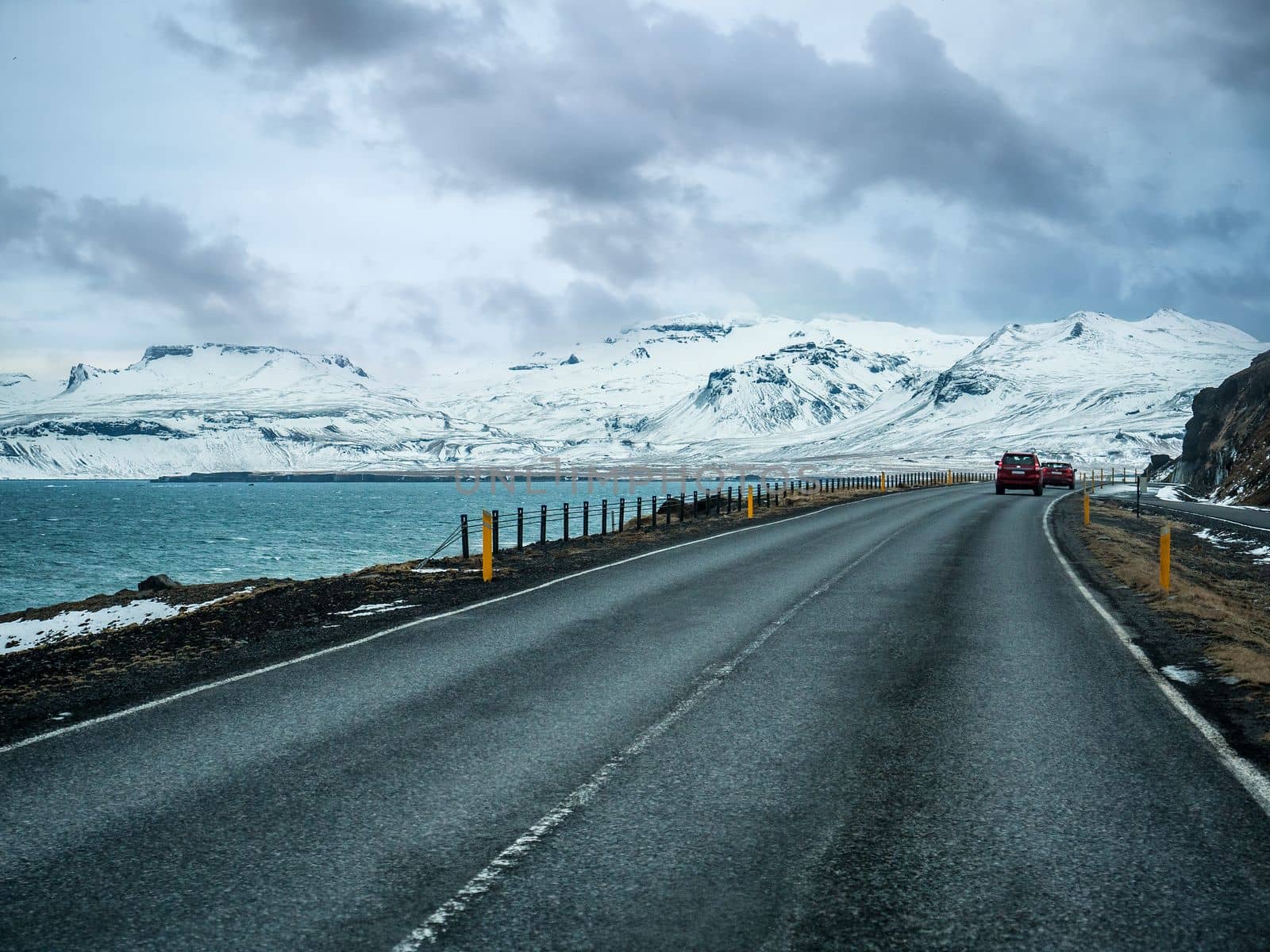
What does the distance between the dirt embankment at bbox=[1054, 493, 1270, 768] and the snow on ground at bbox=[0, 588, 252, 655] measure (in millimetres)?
17019

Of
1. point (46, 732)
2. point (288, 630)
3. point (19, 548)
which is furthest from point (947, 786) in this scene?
point (19, 548)

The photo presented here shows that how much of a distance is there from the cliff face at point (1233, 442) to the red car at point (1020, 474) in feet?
31.7

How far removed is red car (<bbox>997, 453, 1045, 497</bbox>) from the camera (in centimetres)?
5034

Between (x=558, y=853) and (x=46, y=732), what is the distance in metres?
4.63

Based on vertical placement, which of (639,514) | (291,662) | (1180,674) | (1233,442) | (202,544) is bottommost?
(202,544)

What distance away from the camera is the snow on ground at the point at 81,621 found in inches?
787

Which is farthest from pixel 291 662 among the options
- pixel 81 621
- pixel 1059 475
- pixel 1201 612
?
pixel 1059 475

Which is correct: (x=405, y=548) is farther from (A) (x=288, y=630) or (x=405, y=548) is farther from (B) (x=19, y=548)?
(A) (x=288, y=630)

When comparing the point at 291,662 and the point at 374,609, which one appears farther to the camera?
the point at 374,609

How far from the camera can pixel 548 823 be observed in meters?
5.07

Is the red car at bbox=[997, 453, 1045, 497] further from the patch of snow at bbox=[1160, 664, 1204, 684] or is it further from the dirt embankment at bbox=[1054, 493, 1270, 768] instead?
the patch of snow at bbox=[1160, 664, 1204, 684]

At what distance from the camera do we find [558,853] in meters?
4.67

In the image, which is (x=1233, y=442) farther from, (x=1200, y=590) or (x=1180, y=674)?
(x=1180, y=674)

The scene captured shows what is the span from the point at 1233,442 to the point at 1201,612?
60961 millimetres
